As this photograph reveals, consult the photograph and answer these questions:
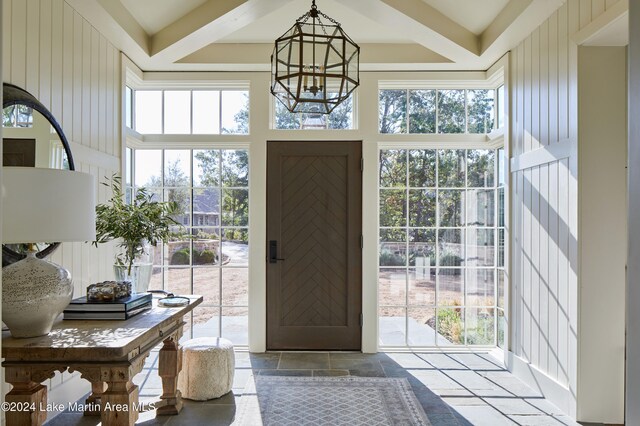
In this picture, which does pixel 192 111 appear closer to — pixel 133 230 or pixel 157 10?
pixel 157 10

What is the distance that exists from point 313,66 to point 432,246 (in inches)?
107

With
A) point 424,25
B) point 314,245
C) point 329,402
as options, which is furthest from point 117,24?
point 329,402

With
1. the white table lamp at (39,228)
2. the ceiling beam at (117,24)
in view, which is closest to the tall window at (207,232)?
the ceiling beam at (117,24)

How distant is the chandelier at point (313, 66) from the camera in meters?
2.40

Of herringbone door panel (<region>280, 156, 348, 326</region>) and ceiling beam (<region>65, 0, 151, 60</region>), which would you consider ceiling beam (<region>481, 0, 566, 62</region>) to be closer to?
herringbone door panel (<region>280, 156, 348, 326</region>)

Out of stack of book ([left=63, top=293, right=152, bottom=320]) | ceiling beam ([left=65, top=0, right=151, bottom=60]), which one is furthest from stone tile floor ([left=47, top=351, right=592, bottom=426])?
ceiling beam ([left=65, top=0, right=151, bottom=60])

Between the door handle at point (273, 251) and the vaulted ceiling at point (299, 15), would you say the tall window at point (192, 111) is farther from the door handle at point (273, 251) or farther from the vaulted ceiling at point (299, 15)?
the door handle at point (273, 251)

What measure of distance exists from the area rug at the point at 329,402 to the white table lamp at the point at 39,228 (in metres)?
1.50

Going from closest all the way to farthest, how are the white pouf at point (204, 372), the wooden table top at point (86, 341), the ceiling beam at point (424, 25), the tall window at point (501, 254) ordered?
the wooden table top at point (86, 341)
the white pouf at point (204, 372)
the ceiling beam at point (424, 25)
the tall window at point (501, 254)

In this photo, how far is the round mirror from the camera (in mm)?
2438

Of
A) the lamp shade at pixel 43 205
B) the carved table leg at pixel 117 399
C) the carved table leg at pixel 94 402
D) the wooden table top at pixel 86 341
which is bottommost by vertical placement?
the carved table leg at pixel 94 402

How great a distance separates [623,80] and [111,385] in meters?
3.46

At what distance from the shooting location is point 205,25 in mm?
3660

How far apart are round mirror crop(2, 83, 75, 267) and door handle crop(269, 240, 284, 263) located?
6.76ft
